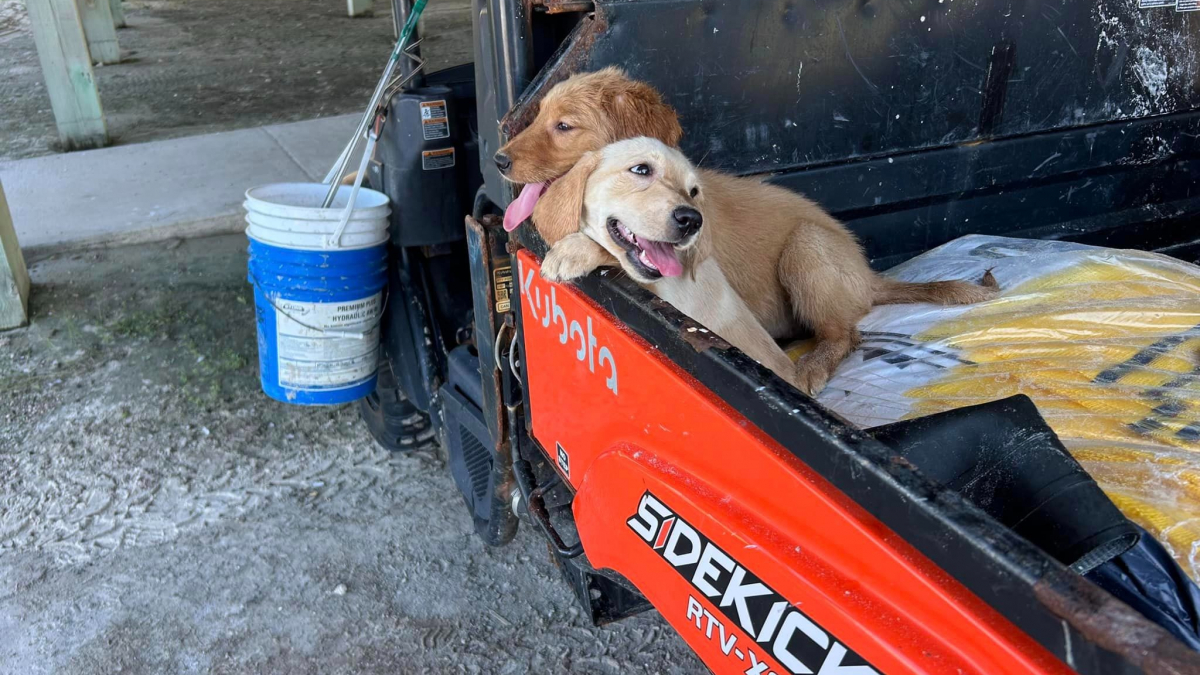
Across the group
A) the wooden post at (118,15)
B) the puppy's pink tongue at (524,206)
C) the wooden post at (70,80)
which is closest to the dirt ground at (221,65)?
the wooden post at (118,15)

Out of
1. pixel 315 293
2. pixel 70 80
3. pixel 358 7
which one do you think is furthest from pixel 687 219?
pixel 358 7

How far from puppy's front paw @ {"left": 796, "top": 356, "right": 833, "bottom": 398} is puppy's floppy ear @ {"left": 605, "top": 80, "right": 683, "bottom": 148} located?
0.64 metres

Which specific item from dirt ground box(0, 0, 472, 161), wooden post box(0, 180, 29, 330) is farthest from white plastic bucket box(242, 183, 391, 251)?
dirt ground box(0, 0, 472, 161)

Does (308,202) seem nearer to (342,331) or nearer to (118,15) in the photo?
(342,331)

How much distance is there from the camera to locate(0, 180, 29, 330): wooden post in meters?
4.28

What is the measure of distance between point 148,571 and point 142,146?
5130mm

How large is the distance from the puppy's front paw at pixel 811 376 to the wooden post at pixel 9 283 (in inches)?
156

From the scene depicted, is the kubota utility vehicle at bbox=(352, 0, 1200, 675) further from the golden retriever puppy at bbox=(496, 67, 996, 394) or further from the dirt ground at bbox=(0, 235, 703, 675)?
the dirt ground at bbox=(0, 235, 703, 675)

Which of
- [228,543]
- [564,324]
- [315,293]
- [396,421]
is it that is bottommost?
[228,543]

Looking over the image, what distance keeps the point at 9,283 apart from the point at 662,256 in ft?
12.9

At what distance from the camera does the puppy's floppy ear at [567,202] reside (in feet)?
5.81

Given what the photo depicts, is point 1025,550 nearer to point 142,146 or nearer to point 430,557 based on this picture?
point 430,557

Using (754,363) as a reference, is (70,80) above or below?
below

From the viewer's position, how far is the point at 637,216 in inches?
66.6
